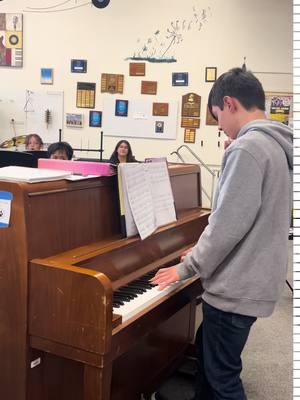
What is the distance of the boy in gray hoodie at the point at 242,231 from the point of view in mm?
1492

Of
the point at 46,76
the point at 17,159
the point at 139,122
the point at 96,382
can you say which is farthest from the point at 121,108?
the point at 96,382

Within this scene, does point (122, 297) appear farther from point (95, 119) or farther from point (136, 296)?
point (95, 119)

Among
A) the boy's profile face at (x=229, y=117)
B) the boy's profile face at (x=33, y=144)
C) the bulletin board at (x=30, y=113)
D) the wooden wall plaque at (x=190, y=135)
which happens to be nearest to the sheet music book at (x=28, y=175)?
the boy's profile face at (x=229, y=117)

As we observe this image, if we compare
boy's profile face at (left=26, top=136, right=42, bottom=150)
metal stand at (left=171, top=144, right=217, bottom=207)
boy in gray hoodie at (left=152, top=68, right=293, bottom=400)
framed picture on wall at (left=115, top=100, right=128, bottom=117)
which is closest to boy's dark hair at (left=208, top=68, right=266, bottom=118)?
boy in gray hoodie at (left=152, top=68, right=293, bottom=400)

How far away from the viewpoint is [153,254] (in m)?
2.10

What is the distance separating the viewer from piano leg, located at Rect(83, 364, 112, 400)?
56.2 inches

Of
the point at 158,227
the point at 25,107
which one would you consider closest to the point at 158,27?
the point at 25,107

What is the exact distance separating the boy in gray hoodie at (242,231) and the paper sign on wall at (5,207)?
24.6 inches

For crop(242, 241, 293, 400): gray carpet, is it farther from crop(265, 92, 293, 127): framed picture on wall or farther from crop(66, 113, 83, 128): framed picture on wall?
crop(66, 113, 83, 128): framed picture on wall

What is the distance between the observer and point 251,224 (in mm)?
1513

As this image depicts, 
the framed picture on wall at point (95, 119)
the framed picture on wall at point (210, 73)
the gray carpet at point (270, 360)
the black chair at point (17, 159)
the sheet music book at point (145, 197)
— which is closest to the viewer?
the sheet music book at point (145, 197)

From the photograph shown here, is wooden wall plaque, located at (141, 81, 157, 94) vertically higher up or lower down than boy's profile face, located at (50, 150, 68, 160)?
higher up

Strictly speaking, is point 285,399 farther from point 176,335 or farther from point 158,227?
point 158,227

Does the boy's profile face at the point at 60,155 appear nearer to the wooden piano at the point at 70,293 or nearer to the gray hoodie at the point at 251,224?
the wooden piano at the point at 70,293
